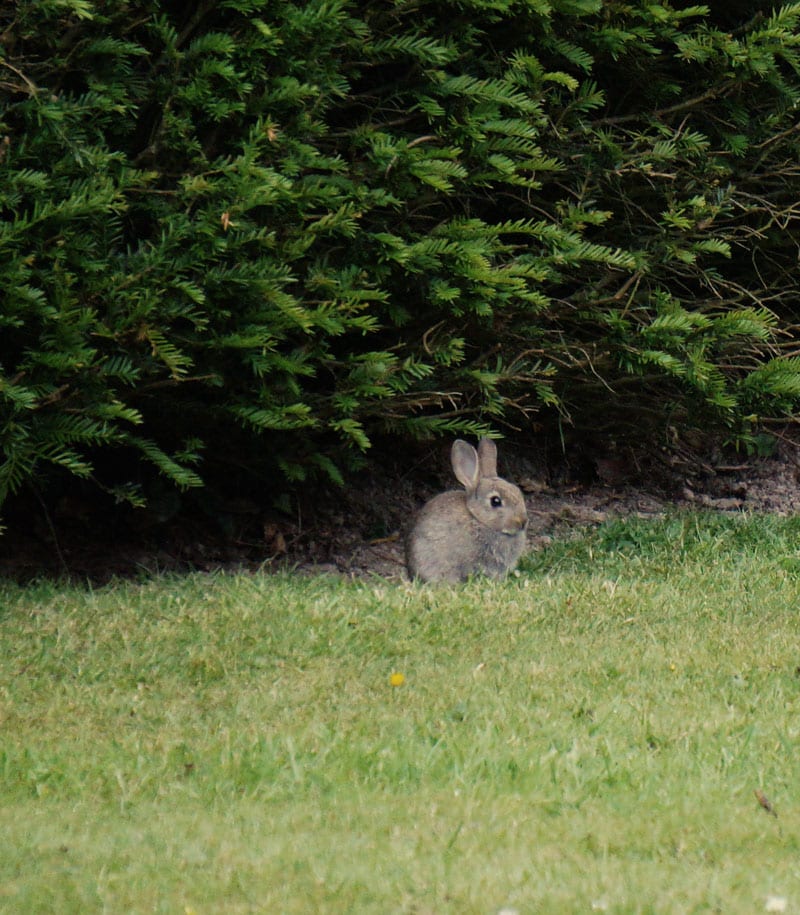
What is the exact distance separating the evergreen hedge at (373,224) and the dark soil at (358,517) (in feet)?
1.83

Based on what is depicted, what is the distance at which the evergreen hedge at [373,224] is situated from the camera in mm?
6906

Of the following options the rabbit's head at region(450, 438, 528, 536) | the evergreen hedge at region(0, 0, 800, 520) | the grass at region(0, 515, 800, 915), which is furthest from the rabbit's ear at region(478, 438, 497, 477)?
the grass at region(0, 515, 800, 915)

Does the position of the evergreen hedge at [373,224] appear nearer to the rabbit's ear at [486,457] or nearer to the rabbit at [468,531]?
the rabbit's ear at [486,457]

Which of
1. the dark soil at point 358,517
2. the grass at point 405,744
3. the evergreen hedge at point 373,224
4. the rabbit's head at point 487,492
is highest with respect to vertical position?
the evergreen hedge at point 373,224

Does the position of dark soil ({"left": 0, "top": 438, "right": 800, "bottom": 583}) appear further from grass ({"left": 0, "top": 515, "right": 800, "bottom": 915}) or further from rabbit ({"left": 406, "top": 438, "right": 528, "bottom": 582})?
grass ({"left": 0, "top": 515, "right": 800, "bottom": 915})

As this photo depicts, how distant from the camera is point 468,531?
26.3 ft

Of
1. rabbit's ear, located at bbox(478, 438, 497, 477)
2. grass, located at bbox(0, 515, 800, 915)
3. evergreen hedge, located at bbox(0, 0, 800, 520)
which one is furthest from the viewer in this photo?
rabbit's ear, located at bbox(478, 438, 497, 477)

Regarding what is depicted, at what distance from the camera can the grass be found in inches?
163

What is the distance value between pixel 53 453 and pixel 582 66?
3689mm

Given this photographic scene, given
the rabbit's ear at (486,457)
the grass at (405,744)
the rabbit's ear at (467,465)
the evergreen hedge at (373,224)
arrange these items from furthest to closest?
the rabbit's ear at (486,457) → the rabbit's ear at (467,465) → the evergreen hedge at (373,224) → the grass at (405,744)

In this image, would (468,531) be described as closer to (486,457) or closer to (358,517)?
(486,457)

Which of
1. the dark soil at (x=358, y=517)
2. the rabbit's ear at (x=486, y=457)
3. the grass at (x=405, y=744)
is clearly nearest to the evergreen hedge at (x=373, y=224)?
the rabbit's ear at (x=486, y=457)

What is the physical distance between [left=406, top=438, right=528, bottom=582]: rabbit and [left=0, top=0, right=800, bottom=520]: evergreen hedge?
35 cm

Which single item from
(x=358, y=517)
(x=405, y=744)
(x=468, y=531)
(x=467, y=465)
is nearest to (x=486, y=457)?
(x=467, y=465)
